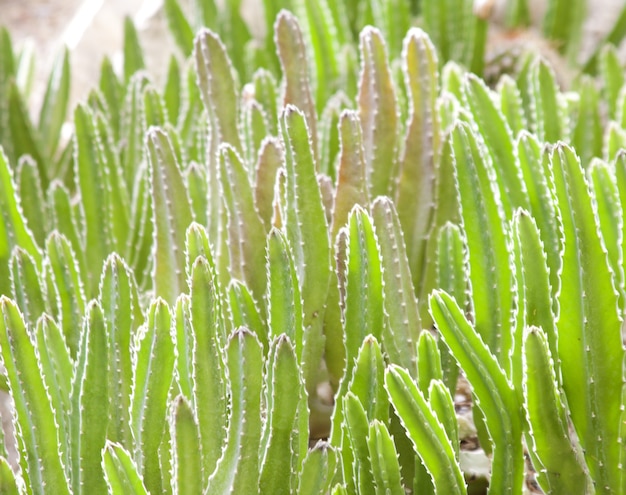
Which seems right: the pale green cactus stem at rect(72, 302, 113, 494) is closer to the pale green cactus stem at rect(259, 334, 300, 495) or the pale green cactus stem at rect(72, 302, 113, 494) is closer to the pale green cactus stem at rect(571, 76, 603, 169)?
the pale green cactus stem at rect(259, 334, 300, 495)

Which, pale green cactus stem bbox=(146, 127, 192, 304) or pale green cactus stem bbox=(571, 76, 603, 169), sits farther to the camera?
pale green cactus stem bbox=(571, 76, 603, 169)

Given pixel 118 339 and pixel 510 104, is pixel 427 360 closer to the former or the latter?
pixel 118 339

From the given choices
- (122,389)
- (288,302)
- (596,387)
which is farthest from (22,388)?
(596,387)

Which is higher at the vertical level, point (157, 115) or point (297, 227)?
point (157, 115)

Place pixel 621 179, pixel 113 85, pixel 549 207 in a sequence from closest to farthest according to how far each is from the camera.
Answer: pixel 621 179, pixel 549 207, pixel 113 85

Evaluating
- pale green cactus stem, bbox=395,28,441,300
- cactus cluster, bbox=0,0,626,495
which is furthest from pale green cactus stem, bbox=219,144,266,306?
pale green cactus stem, bbox=395,28,441,300

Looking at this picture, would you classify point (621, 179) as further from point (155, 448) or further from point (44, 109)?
point (44, 109)

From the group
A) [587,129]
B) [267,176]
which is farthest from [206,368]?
[587,129]

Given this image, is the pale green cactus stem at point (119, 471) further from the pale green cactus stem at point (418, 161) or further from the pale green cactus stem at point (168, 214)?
the pale green cactus stem at point (418, 161)
